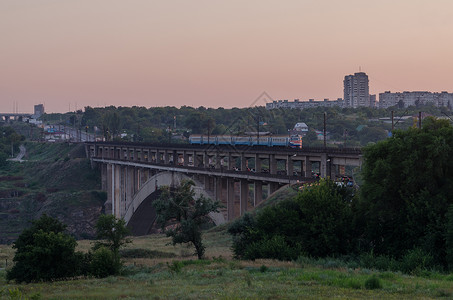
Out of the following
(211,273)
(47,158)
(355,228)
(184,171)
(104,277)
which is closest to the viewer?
(211,273)

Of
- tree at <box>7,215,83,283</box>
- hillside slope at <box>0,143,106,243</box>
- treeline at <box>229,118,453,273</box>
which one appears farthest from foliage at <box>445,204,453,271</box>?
hillside slope at <box>0,143,106,243</box>

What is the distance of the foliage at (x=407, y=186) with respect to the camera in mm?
32375

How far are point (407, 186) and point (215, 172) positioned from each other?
31526 mm

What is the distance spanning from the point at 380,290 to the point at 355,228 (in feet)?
47.0

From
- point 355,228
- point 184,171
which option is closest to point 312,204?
point 355,228

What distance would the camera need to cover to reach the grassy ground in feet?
68.0

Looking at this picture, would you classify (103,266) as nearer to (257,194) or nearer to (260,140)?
(257,194)

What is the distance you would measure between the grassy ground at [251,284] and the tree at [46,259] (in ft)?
4.67

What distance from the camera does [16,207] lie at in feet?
375

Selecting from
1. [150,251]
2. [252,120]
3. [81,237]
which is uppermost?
[252,120]

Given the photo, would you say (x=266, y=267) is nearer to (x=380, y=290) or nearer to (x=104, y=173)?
(x=380, y=290)

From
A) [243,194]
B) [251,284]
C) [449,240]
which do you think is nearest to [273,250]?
[449,240]

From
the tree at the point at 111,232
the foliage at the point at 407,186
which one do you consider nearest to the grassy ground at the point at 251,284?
the tree at the point at 111,232

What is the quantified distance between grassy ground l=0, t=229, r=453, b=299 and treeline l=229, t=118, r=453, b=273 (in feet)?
13.0
